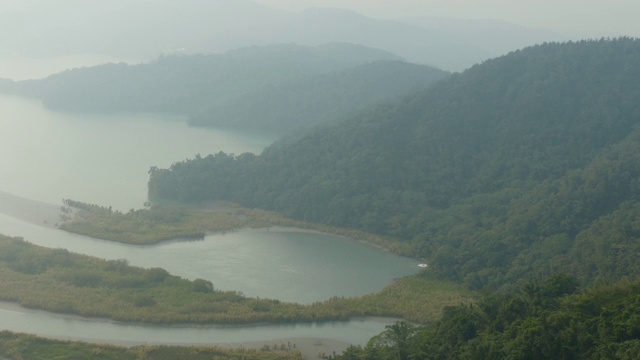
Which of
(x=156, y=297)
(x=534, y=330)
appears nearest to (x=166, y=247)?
(x=156, y=297)

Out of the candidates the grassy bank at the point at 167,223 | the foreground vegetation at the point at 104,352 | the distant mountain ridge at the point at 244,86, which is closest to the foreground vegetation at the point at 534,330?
the foreground vegetation at the point at 104,352

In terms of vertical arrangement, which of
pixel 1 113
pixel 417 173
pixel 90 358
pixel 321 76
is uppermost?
pixel 321 76

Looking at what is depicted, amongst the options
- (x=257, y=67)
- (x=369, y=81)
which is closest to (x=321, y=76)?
(x=369, y=81)

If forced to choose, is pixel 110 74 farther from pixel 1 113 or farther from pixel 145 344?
pixel 145 344

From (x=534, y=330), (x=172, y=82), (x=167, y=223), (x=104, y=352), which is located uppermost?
(x=172, y=82)

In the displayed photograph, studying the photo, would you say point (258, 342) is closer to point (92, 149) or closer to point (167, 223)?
point (167, 223)
